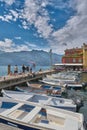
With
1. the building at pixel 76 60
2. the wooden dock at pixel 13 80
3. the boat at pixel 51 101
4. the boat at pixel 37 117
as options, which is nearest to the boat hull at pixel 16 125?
the boat at pixel 37 117

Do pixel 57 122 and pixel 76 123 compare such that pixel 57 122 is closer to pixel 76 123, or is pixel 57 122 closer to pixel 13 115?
pixel 76 123

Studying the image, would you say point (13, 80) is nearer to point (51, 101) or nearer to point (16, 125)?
point (51, 101)

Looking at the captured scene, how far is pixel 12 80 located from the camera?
26.7 m

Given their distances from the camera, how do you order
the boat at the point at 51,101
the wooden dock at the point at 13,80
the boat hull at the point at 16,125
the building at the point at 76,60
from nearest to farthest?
the boat hull at the point at 16,125, the boat at the point at 51,101, the wooden dock at the point at 13,80, the building at the point at 76,60

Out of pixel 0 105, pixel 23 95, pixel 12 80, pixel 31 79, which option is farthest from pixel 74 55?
pixel 0 105

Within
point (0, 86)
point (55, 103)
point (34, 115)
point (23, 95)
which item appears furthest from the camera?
point (0, 86)

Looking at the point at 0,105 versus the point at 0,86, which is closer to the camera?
the point at 0,105

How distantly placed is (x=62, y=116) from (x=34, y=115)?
1.26 m

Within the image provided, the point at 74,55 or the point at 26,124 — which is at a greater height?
the point at 74,55

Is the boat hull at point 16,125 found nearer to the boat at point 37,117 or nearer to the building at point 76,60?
the boat at point 37,117

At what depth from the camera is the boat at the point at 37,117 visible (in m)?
7.06

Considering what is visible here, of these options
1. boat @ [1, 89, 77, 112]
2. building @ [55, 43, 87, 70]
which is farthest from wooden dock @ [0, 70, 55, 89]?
building @ [55, 43, 87, 70]

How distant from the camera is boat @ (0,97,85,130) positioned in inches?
278

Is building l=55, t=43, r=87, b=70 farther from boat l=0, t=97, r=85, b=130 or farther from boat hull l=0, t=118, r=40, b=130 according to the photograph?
boat hull l=0, t=118, r=40, b=130
